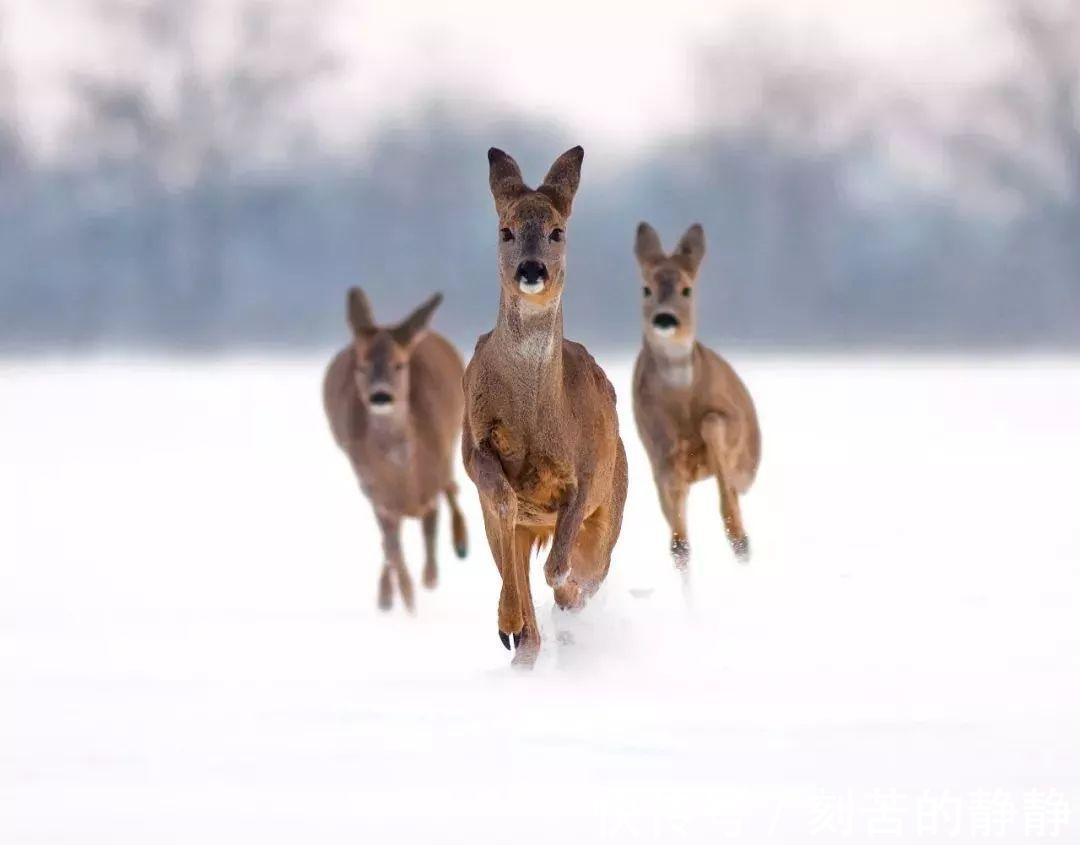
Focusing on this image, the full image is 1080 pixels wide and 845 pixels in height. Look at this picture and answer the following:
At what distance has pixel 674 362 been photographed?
30.2 feet

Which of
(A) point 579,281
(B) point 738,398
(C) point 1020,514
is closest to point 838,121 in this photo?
(A) point 579,281

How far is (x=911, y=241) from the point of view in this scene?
84.5 ft

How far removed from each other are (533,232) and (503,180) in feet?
1.34

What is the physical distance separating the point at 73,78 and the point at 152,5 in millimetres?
1881

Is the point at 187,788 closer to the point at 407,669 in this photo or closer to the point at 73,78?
the point at 407,669

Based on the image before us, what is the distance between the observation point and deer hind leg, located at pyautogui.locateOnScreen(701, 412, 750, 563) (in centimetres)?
890

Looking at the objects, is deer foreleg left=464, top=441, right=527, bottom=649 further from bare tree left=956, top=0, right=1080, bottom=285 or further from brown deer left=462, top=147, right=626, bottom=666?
bare tree left=956, top=0, right=1080, bottom=285

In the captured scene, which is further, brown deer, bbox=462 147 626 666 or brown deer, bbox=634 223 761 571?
brown deer, bbox=634 223 761 571

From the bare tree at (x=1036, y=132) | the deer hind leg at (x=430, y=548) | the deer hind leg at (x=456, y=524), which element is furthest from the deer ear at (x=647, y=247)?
the bare tree at (x=1036, y=132)

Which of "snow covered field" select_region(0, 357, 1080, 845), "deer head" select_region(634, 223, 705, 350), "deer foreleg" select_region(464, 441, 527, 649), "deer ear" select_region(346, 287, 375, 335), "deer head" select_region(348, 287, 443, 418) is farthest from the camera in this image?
"deer ear" select_region(346, 287, 375, 335)

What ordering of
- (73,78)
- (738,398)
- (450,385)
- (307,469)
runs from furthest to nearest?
(73,78), (307,469), (450,385), (738,398)

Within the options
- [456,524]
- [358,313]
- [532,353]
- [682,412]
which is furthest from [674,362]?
[532,353]

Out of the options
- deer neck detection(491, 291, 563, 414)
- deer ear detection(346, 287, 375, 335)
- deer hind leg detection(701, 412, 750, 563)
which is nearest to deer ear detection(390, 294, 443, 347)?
deer ear detection(346, 287, 375, 335)

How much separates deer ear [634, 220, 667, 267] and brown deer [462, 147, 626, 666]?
304cm
